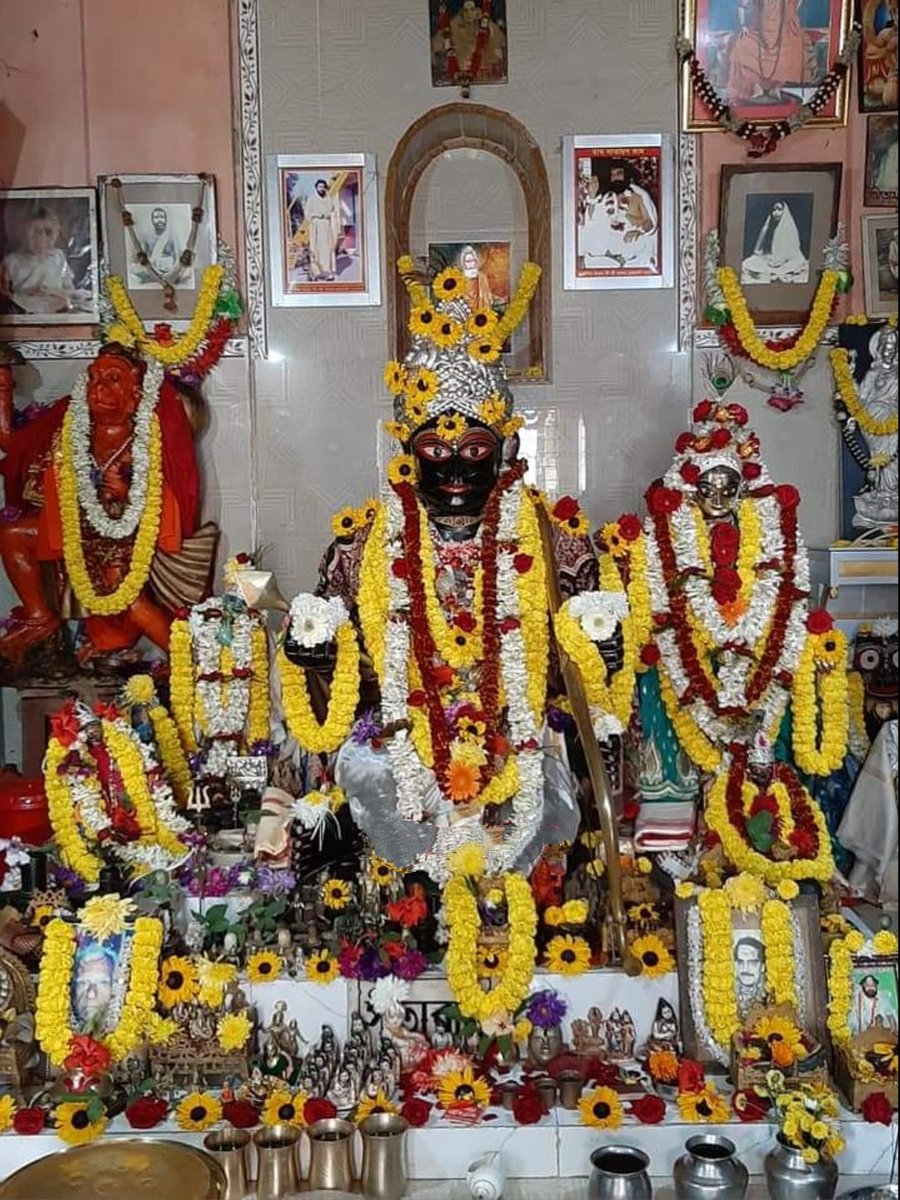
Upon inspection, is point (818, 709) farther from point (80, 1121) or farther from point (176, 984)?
point (80, 1121)

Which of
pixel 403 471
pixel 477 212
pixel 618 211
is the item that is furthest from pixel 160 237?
pixel 618 211

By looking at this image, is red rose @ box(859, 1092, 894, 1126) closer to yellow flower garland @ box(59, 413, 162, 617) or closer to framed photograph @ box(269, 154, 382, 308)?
yellow flower garland @ box(59, 413, 162, 617)

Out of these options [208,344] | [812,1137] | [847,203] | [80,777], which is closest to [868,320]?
[847,203]

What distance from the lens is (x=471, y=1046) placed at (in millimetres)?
4152

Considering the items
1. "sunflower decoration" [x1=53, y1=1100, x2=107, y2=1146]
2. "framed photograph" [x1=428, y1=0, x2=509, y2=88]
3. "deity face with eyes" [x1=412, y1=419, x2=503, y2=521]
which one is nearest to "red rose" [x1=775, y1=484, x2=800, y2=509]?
"deity face with eyes" [x1=412, y1=419, x2=503, y2=521]

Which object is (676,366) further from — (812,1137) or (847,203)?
(812,1137)

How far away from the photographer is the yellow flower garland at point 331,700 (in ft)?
14.7

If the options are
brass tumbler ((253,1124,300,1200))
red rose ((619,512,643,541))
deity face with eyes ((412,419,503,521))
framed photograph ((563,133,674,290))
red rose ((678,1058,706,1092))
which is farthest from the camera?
framed photograph ((563,133,674,290))

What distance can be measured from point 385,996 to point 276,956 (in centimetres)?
40

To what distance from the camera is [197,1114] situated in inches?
150

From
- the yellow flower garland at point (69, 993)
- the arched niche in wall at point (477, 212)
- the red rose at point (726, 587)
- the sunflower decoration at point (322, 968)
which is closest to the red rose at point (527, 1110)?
the sunflower decoration at point (322, 968)

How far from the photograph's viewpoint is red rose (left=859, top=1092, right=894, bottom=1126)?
3680 mm

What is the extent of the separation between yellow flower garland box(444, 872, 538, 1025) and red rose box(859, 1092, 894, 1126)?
1095 millimetres

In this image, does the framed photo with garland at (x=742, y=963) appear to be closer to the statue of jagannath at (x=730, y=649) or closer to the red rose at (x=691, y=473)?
the statue of jagannath at (x=730, y=649)
